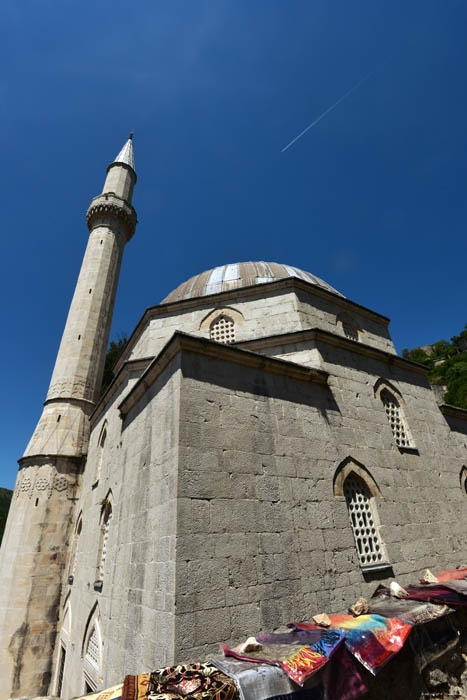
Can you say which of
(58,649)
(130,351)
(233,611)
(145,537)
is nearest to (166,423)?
(145,537)

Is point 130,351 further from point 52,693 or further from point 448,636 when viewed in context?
point 448,636

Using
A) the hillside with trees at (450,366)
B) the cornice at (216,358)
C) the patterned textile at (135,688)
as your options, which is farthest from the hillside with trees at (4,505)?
the hillside with trees at (450,366)

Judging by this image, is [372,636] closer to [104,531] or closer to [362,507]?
[362,507]

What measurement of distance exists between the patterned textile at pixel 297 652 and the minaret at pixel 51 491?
957 cm

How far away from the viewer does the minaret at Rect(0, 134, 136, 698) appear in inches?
384

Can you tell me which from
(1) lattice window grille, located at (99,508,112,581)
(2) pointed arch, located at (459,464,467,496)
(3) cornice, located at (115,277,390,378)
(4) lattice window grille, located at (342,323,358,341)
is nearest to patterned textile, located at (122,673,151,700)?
(1) lattice window grille, located at (99,508,112,581)

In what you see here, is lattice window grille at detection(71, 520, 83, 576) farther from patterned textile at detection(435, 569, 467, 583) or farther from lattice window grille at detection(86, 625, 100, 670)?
patterned textile at detection(435, 569, 467, 583)

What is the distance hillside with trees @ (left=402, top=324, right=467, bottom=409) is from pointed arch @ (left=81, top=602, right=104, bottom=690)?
33.5 feet

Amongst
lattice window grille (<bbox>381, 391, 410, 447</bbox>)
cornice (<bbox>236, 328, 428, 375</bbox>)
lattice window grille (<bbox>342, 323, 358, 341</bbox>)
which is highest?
lattice window grille (<bbox>342, 323, 358, 341</bbox>)

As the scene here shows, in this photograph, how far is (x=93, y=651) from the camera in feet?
21.4

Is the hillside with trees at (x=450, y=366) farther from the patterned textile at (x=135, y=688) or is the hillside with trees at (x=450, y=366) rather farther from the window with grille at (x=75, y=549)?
the window with grille at (x=75, y=549)

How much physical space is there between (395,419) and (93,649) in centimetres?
793

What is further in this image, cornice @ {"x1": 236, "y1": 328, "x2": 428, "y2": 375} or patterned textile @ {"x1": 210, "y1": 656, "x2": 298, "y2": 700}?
cornice @ {"x1": 236, "y1": 328, "x2": 428, "y2": 375}

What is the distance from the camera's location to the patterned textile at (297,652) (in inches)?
124
